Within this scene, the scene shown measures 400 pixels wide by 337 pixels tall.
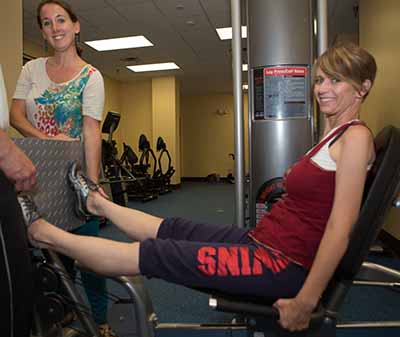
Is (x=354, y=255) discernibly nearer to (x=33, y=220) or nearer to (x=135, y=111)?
(x=33, y=220)

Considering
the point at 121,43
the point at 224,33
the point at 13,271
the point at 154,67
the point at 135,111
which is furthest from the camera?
the point at 135,111

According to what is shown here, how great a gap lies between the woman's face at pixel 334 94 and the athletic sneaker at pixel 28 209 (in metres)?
0.82

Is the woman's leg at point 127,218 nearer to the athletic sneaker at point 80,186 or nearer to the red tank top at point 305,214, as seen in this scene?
the athletic sneaker at point 80,186

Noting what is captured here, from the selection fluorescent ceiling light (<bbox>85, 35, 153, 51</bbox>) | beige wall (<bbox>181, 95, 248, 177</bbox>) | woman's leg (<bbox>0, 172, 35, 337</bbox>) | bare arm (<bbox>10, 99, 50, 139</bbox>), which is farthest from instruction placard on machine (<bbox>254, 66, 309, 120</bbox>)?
beige wall (<bbox>181, 95, 248, 177</bbox>)

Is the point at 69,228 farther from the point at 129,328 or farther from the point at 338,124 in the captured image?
the point at 338,124

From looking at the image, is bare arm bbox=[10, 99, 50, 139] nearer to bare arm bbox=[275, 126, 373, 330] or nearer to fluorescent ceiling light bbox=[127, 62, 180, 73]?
bare arm bbox=[275, 126, 373, 330]

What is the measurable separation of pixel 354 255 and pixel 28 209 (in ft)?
2.60

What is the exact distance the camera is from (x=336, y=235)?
80 cm

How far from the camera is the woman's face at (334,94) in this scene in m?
0.95

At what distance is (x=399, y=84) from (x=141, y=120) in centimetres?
755

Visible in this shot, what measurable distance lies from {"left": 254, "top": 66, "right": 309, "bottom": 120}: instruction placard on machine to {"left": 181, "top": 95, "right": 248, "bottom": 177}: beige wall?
10.3 metres

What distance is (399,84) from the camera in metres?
3.14

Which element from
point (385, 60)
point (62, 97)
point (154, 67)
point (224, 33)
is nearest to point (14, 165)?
point (62, 97)

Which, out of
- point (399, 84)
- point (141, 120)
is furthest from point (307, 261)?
point (141, 120)
